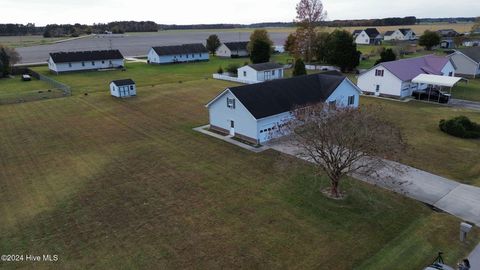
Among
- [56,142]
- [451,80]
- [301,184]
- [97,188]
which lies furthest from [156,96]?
[451,80]

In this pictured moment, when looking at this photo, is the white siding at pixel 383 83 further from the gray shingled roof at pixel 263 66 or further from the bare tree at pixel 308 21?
the bare tree at pixel 308 21

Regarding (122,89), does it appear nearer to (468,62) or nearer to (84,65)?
(84,65)

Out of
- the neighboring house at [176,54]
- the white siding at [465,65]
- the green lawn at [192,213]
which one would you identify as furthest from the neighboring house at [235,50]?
the green lawn at [192,213]

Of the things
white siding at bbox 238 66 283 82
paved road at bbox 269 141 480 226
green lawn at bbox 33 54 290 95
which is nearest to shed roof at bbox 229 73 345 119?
paved road at bbox 269 141 480 226

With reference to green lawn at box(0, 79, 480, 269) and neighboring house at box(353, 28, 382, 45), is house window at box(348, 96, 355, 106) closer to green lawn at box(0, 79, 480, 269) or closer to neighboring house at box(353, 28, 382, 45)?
green lawn at box(0, 79, 480, 269)

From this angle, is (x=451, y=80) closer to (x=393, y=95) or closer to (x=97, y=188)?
(x=393, y=95)

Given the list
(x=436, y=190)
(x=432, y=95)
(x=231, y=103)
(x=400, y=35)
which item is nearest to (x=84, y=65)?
(x=231, y=103)
